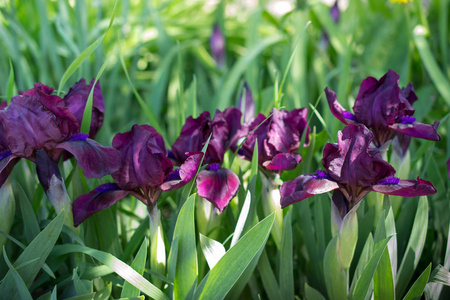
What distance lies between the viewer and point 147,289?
0.72m

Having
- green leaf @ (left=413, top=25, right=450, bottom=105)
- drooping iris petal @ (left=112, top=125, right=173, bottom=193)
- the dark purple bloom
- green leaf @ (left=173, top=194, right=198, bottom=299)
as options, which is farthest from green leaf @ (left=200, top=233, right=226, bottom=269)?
the dark purple bloom

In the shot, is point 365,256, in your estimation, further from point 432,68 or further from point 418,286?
point 432,68

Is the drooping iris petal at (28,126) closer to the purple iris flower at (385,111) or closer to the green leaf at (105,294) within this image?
the green leaf at (105,294)

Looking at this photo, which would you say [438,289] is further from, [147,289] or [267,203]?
[147,289]

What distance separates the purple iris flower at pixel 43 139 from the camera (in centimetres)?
72

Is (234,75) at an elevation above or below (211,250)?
above

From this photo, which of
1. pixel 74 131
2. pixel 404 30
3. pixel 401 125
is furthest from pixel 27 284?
pixel 404 30

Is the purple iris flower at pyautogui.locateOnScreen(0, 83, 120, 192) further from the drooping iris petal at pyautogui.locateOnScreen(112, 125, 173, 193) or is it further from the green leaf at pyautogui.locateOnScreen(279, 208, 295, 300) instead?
the green leaf at pyautogui.locateOnScreen(279, 208, 295, 300)

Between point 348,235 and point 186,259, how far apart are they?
0.95 ft

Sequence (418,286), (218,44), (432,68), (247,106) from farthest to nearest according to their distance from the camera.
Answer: (218,44)
(432,68)
(247,106)
(418,286)

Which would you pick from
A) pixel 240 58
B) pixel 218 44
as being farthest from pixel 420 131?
pixel 218 44

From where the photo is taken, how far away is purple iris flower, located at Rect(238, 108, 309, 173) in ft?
2.67

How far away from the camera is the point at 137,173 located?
2.44 ft

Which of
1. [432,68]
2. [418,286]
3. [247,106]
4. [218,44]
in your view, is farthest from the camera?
[218,44]
